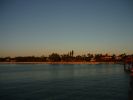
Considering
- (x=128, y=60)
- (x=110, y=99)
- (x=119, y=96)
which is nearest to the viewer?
(x=110, y=99)

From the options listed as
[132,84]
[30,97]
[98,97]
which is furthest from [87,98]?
[132,84]

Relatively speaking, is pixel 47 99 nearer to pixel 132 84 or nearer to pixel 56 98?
pixel 56 98

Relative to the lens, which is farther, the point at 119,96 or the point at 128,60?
the point at 128,60

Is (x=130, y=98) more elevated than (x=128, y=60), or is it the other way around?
(x=128, y=60)

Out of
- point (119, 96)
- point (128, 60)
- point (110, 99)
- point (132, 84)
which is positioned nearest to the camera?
point (110, 99)

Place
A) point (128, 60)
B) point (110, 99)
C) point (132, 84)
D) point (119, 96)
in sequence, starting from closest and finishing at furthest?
1. point (110, 99)
2. point (119, 96)
3. point (132, 84)
4. point (128, 60)

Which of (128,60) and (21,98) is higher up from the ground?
(128,60)

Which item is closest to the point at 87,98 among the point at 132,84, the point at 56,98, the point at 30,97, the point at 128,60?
the point at 56,98

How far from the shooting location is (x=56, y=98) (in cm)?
4234

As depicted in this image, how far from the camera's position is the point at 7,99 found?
4197cm

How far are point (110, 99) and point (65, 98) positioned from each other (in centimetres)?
839

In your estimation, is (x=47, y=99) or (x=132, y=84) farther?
(x=132, y=84)

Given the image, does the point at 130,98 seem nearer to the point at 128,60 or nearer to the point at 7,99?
the point at 7,99

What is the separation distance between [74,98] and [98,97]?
4.86 metres
